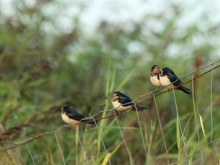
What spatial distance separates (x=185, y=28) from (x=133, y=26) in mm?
985

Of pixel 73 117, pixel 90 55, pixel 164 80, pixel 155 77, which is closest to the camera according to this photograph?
pixel 164 80

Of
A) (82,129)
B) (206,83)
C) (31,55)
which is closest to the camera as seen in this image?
(82,129)

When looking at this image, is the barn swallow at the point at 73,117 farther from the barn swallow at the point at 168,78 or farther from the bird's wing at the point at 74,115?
the barn swallow at the point at 168,78

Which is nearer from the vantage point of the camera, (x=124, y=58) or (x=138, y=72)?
(x=138, y=72)

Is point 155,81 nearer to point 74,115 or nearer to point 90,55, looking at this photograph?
point 74,115

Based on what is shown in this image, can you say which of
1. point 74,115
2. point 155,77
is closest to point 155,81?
point 155,77

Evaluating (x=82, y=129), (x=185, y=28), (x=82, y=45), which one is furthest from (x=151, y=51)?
(x=82, y=129)

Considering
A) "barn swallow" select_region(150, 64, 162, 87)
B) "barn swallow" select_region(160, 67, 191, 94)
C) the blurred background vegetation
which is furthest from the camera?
the blurred background vegetation

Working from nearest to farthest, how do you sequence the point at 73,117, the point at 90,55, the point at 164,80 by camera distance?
the point at 164,80
the point at 73,117
the point at 90,55

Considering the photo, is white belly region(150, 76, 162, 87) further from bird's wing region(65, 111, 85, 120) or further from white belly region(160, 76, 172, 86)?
bird's wing region(65, 111, 85, 120)

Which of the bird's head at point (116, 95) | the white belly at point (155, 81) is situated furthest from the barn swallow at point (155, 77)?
the bird's head at point (116, 95)

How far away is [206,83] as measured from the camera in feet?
26.5

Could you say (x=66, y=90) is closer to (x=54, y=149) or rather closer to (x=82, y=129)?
(x=82, y=129)

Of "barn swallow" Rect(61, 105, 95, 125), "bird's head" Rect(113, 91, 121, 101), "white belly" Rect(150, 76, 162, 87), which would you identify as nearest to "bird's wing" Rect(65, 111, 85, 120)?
"barn swallow" Rect(61, 105, 95, 125)
